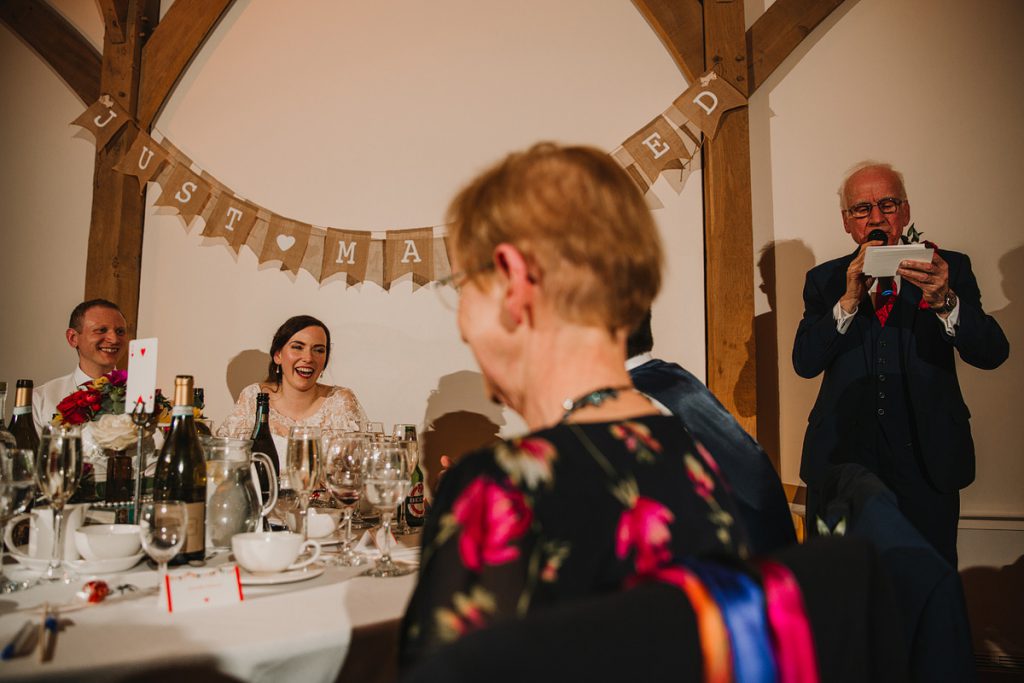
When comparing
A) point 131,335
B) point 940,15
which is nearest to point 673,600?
point 940,15

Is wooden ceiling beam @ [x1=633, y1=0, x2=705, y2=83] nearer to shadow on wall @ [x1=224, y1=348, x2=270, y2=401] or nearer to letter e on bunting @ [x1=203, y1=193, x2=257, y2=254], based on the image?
letter e on bunting @ [x1=203, y1=193, x2=257, y2=254]

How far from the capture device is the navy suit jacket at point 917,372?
2.28 m

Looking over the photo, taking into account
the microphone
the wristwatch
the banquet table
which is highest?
the microphone

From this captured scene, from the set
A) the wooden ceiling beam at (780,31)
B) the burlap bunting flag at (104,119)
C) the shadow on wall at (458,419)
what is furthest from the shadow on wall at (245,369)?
the wooden ceiling beam at (780,31)

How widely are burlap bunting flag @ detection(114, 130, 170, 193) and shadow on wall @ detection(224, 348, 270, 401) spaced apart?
1022 millimetres

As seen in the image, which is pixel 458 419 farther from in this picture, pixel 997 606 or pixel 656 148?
pixel 997 606

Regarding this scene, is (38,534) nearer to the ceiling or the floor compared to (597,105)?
nearer to the floor

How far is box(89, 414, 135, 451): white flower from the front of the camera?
4.94 feet

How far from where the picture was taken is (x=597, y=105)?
330cm

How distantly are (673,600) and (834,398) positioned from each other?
2295mm

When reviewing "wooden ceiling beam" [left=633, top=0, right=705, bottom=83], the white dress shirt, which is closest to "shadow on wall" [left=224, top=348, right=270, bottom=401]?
the white dress shirt

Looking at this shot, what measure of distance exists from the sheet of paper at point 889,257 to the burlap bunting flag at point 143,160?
324 cm

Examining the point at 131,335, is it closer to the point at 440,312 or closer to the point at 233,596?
the point at 440,312

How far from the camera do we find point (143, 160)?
11.6ft
